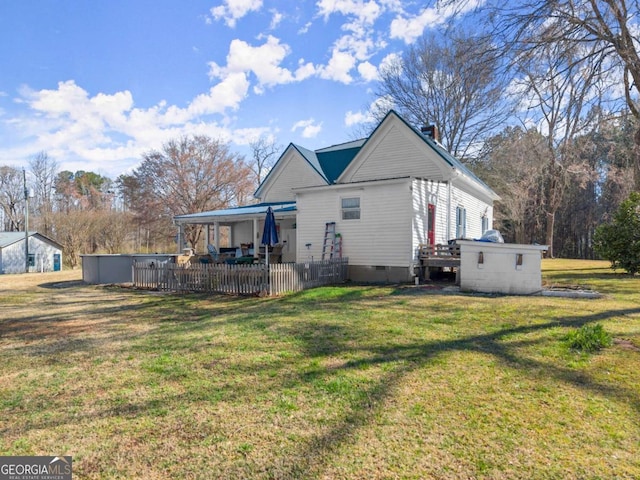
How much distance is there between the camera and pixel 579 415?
3574 mm

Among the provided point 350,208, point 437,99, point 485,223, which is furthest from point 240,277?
point 437,99

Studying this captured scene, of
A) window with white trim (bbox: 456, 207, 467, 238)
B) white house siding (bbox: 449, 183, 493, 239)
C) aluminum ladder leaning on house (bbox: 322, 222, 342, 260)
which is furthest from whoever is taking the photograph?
window with white trim (bbox: 456, 207, 467, 238)

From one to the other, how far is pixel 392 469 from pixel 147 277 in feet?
45.3

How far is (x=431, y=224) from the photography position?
15.1m

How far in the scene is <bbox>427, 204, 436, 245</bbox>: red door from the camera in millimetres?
14894

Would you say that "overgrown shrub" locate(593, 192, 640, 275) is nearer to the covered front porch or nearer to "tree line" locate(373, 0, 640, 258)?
"tree line" locate(373, 0, 640, 258)

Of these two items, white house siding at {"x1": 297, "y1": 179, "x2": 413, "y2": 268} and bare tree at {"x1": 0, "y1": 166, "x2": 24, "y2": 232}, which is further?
bare tree at {"x1": 0, "y1": 166, "x2": 24, "y2": 232}

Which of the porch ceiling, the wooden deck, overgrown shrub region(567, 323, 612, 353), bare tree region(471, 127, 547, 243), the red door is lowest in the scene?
overgrown shrub region(567, 323, 612, 353)

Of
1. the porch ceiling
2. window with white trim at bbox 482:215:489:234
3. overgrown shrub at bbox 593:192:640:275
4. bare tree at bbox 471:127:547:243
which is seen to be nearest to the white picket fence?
the porch ceiling

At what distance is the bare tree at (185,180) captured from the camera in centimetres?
3447

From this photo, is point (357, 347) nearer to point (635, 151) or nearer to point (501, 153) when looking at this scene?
point (635, 151)

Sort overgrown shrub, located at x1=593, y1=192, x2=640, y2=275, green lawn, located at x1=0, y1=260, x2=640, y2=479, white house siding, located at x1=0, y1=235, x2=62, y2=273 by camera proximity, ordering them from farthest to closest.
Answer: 1. white house siding, located at x1=0, y1=235, x2=62, y2=273
2. overgrown shrub, located at x1=593, y1=192, x2=640, y2=275
3. green lawn, located at x1=0, y1=260, x2=640, y2=479

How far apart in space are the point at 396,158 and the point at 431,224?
3.68m

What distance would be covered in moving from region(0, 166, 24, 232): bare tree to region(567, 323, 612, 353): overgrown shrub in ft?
164
